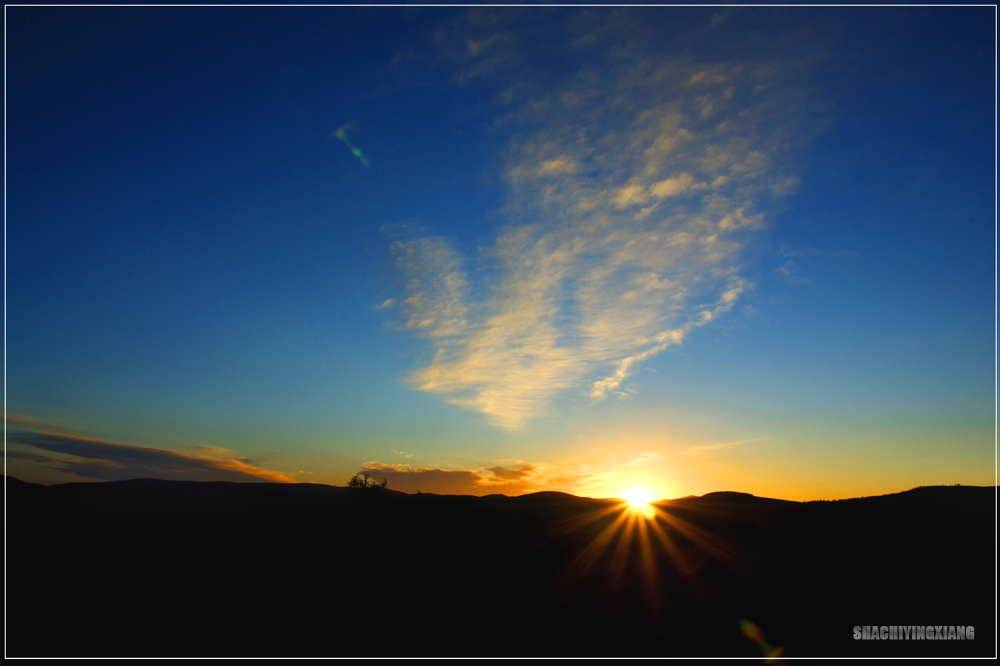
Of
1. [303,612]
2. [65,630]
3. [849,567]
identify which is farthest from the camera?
[849,567]

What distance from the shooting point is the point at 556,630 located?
13.5 meters

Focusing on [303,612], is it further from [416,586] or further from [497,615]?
[497,615]

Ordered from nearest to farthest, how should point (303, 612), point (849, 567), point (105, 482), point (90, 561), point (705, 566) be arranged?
point (303, 612) → point (849, 567) → point (705, 566) → point (90, 561) → point (105, 482)

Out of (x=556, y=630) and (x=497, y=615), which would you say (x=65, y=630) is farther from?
(x=556, y=630)

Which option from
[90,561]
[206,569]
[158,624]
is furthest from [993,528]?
[90,561]

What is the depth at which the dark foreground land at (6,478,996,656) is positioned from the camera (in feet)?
41.0

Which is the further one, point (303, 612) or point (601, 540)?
point (601, 540)

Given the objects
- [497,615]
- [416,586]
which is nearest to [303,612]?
[416,586]

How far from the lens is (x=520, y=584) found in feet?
55.3

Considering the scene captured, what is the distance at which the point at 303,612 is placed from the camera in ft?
46.4

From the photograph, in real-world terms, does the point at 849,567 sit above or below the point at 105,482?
above

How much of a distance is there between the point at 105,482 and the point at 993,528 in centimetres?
6642

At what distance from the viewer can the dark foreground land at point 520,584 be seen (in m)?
12.5

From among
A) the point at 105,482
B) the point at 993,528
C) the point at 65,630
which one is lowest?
the point at 105,482
